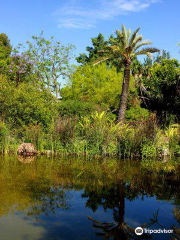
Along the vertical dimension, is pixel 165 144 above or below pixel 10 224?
above

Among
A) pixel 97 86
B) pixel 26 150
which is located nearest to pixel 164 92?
pixel 97 86

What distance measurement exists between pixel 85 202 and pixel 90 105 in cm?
1603

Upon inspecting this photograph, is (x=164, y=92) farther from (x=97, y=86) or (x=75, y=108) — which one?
(x=75, y=108)

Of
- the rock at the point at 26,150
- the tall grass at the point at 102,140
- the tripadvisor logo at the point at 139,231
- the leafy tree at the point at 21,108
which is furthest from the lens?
the leafy tree at the point at 21,108

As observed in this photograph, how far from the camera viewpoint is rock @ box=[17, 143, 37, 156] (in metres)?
13.9

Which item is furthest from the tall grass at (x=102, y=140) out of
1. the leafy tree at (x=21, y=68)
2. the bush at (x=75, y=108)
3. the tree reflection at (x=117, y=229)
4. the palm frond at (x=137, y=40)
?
the leafy tree at (x=21, y=68)

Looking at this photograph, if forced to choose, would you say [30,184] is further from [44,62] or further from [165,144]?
[44,62]

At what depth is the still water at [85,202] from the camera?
16.1ft

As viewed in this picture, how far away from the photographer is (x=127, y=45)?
Result: 21.9 meters

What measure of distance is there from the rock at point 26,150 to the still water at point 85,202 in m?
3.65

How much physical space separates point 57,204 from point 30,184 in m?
1.76

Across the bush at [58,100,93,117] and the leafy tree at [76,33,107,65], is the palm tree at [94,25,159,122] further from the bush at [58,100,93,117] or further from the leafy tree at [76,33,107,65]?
the leafy tree at [76,33,107,65]

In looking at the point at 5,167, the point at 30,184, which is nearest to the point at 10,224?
the point at 30,184

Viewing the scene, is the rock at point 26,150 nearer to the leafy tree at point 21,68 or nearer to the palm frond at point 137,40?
the palm frond at point 137,40
